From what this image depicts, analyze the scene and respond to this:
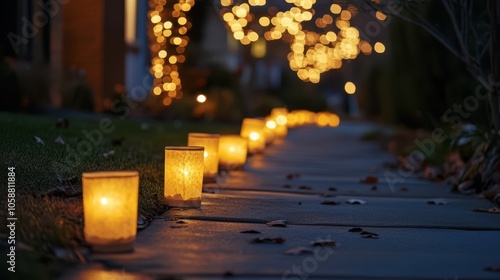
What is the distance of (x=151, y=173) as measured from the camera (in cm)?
899

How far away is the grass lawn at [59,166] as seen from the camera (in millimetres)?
5477

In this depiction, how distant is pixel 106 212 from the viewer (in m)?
5.42

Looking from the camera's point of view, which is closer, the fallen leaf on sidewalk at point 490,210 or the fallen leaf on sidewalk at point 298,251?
the fallen leaf on sidewalk at point 298,251

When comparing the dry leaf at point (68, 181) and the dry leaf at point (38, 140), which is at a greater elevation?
the dry leaf at point (38, 140)

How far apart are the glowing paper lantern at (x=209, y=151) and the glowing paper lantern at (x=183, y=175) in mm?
2092

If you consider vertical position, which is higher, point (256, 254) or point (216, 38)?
point (216, 38)

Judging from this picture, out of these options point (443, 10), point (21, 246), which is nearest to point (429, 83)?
point (443, 10)

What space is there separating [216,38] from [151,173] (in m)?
35.8

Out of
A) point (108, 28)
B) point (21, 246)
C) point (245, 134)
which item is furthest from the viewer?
point (108, 28)

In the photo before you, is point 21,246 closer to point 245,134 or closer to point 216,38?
point 245,134

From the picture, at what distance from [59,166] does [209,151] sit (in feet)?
8.23

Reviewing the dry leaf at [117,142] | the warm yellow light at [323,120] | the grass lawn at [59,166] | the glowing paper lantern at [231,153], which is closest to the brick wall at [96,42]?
the grass lawn at [59,166]

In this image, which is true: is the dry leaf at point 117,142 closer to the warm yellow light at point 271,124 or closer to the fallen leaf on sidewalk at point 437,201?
the fallen leaf on sidewalk at point 437,201

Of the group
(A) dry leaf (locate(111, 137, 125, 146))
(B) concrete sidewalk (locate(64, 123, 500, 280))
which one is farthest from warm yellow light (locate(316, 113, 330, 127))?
(B) concrete sidewalk (locate(64, 123, 500, 280))
